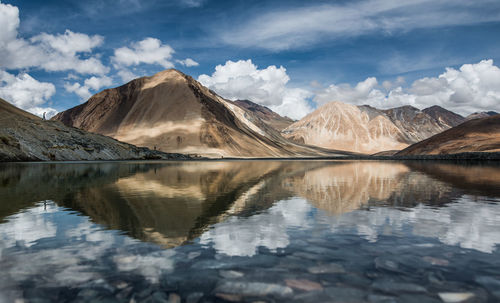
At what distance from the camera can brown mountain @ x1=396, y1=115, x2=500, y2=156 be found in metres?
95.6

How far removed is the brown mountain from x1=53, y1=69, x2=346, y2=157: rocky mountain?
5755 centimetres

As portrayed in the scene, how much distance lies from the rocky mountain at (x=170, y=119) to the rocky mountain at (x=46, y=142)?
4431 centimetres

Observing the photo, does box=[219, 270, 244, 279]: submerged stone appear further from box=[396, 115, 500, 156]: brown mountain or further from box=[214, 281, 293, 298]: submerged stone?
box=[396, 115, 500, 156]: brown mountain

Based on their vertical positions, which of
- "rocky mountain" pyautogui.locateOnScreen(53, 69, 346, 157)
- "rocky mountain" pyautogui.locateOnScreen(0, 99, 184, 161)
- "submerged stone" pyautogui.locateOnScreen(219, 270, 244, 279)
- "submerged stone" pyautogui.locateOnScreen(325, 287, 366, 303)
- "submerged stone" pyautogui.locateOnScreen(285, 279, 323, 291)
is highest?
"rocky mountain" pyautogui.locateOnScreen(53, 69, 346, 157)

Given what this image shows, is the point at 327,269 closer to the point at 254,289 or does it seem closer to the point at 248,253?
the point at 254,289

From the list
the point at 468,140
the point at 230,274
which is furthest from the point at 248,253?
the point at 468,140

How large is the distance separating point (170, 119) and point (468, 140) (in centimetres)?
10140

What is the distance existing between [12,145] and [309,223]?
61800 millimetres

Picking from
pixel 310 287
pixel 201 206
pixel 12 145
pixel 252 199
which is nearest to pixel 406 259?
pixel 310 287

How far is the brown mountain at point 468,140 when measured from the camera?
314 ft

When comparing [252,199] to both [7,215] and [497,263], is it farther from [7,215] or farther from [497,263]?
[497,263]

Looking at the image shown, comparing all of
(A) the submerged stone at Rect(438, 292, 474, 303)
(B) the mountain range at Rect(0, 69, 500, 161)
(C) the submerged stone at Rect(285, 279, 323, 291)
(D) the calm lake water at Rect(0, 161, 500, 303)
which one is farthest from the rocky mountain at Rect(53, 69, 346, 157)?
(A) the submerged stone at Rect(438, 292, 474, 303)

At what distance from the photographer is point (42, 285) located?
17.8ft

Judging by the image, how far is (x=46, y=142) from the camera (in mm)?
63500
